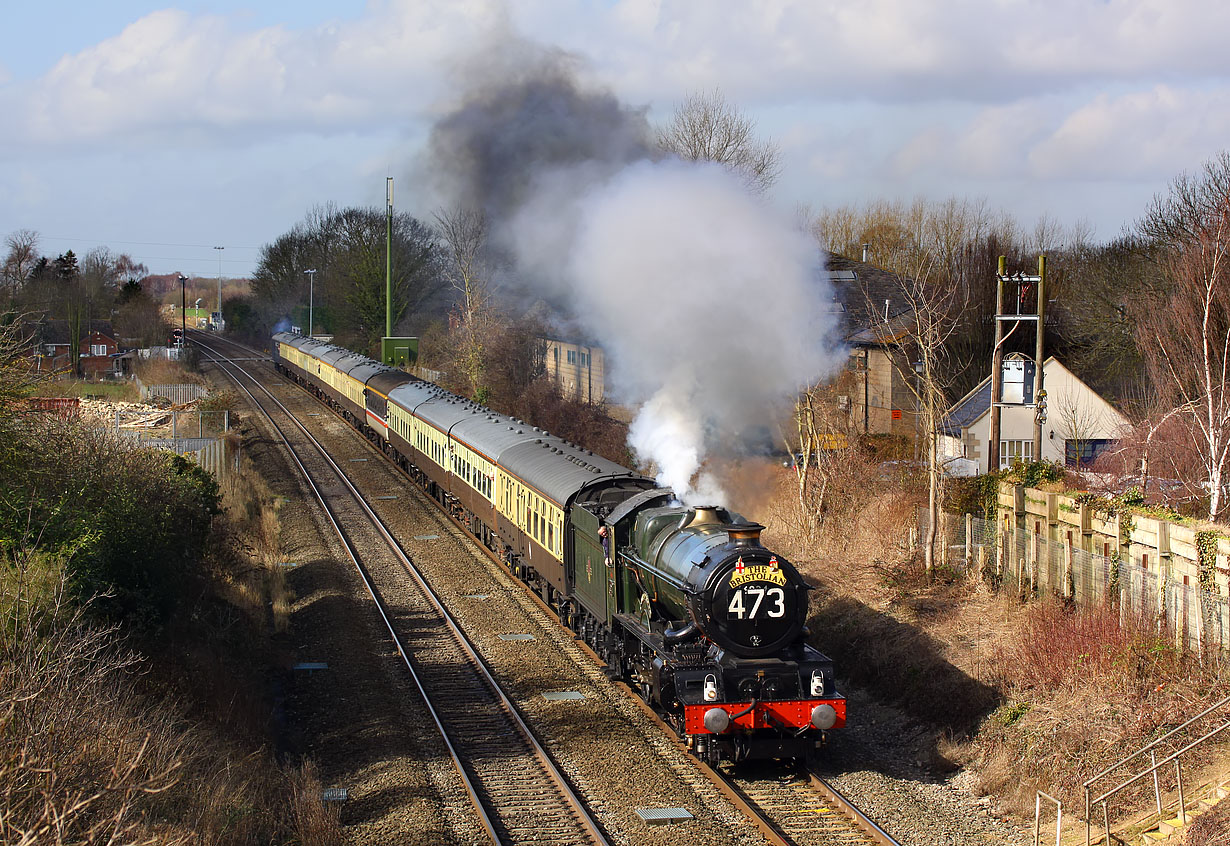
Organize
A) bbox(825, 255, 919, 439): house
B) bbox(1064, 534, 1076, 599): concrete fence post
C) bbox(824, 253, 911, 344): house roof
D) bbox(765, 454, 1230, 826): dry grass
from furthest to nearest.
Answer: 1. bbox(825, 255, 919, 439): house
2. bbox(824, 253, 911, 344): house roof
3. bbox(1064, 534, 1076, 599): concrete fence post
4. bbox(765, 454, 1230, 826): dry grass

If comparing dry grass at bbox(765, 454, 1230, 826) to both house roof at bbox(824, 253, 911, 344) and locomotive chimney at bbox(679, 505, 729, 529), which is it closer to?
locomotive chimney at bbox(679, 505, 729, 529)

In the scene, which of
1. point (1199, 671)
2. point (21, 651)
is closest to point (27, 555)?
point (21, 651)

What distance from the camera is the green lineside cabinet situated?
57.2m

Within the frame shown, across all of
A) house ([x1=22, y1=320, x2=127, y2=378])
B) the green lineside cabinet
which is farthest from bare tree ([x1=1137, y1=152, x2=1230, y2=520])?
house ([x1=22, y1=320, x2=127, y2=378])

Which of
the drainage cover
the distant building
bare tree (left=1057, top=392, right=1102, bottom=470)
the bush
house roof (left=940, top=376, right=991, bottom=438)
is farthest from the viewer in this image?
the distant building

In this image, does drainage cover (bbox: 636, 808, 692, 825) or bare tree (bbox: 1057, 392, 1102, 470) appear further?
bare tree (bbox: 1057, 392, 1102, 470)

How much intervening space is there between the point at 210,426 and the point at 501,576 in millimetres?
21844

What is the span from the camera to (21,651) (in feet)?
33.3

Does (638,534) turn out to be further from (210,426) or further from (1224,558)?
(210,426)

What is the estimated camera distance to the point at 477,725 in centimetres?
1411

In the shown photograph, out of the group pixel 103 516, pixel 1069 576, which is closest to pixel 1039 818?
pixel 1069 576

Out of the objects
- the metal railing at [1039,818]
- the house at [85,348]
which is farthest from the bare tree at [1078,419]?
the house at [85,348]

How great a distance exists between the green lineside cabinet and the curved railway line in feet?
129

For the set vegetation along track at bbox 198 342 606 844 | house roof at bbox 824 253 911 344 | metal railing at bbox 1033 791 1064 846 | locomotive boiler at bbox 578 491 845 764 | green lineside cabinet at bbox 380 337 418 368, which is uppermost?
house roof at bbox 824 253 911 344
